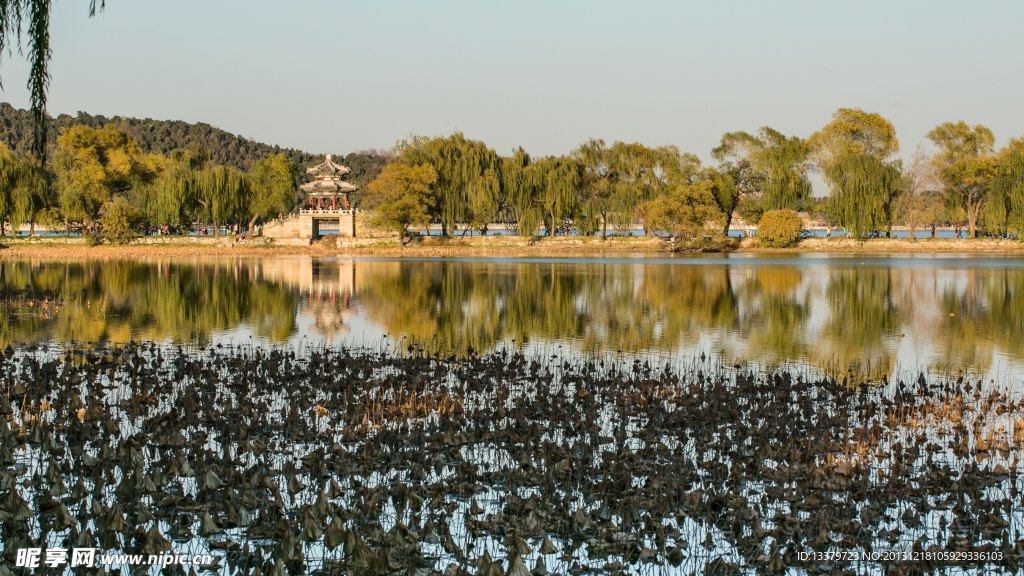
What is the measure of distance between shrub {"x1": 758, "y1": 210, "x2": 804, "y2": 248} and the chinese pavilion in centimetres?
3666

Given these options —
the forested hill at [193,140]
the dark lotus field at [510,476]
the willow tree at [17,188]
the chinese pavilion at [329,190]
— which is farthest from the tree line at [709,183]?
the forested hill at [193,140]

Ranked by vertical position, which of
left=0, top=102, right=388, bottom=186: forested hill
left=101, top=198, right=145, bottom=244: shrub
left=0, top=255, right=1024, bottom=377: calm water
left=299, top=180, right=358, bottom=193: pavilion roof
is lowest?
left=0, top=255, right=1024, bottom=377: calm water

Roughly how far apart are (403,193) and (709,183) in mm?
23386

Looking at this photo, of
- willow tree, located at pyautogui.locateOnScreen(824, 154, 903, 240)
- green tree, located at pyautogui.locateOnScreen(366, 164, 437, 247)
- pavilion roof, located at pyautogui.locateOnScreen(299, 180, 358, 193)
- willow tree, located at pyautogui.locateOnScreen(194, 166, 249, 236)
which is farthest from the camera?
pavilion roof, located at pyautogui.locateOnScreen(299, 180, 358, 193)

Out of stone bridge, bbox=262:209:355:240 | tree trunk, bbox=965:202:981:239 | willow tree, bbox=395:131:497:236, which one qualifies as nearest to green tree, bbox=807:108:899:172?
tree trunk, bbox=965:202:981:239

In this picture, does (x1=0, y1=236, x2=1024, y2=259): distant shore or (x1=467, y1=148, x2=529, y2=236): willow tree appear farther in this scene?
(x1=467, y1=148, x2=529, y2=236): willow tree

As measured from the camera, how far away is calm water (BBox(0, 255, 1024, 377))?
47.2 feet

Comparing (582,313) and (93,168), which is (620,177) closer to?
(93,168)

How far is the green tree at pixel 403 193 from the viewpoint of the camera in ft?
200

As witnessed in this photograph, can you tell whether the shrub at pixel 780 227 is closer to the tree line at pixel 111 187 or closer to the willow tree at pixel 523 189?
the willow tree at pixel 523 189

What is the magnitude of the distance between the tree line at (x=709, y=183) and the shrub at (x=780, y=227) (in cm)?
222

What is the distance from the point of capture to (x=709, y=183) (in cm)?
6131

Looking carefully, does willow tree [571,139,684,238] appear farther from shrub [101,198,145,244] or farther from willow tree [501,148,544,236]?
shrub [101,198,145,244]

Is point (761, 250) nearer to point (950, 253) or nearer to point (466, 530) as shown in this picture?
point (950, 253)
